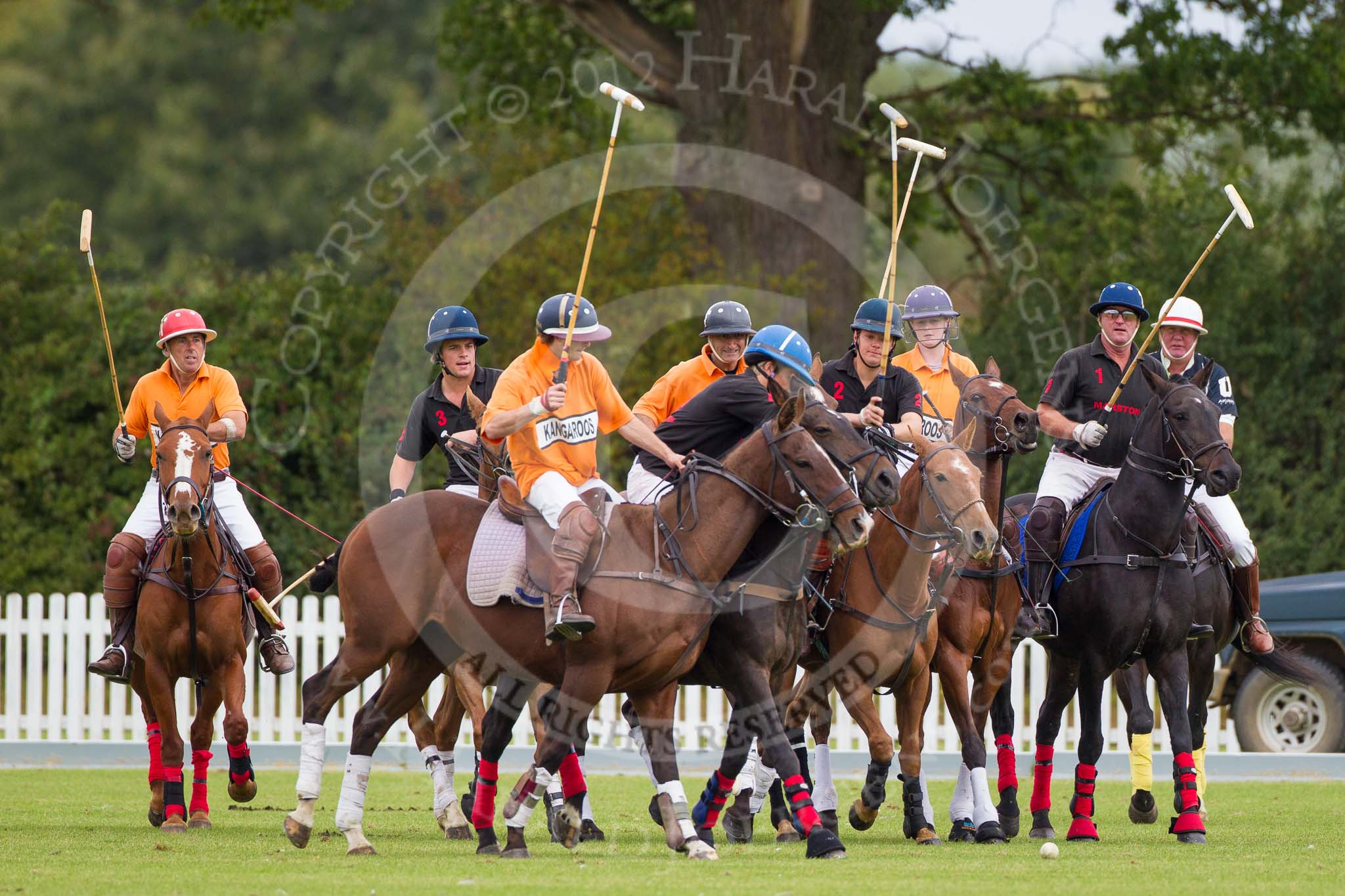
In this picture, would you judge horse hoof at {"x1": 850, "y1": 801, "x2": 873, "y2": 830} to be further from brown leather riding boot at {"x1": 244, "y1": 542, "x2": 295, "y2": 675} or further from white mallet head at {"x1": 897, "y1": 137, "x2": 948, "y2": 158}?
white mallet head at {"x1": 897, "y1": 137, "x2": 948, "y2": 158}

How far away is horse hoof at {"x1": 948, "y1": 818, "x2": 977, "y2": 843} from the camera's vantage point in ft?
30.3

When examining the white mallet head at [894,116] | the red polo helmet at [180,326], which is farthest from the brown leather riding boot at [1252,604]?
the red polo helmet at [180,326]

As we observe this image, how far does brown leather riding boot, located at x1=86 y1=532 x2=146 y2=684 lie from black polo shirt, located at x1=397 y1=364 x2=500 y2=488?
1.59m

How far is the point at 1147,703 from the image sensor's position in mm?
9977

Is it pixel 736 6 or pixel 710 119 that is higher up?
pixel 736 6

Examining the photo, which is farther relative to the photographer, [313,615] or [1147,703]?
[313,615]

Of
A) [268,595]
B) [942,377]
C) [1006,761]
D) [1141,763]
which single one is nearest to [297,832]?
[268,595]

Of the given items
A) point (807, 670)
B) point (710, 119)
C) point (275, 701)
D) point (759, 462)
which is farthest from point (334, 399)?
point (759, 462)

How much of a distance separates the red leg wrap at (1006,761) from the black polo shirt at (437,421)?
330 centimetres

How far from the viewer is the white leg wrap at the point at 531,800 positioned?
805cm

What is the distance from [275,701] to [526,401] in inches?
337

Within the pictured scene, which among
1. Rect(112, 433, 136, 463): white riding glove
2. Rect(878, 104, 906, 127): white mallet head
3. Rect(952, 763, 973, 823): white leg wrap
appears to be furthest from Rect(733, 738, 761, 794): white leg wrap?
Rect(112, 433, 136, 463): white riding glove

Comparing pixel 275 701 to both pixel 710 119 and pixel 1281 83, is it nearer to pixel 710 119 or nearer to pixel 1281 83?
pixel 710 119

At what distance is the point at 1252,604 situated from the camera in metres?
10.5
